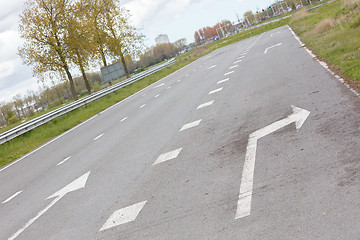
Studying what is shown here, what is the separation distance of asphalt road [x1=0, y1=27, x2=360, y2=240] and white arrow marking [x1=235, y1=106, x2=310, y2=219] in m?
0.03

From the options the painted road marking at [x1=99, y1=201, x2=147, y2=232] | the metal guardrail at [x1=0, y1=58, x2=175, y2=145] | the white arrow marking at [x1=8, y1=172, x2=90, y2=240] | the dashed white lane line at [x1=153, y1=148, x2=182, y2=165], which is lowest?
the painted road marking at [x1=99, y1=201, x2=147, y2=232]

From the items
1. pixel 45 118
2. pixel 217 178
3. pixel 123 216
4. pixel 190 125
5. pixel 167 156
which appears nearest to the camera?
pixel 123 216

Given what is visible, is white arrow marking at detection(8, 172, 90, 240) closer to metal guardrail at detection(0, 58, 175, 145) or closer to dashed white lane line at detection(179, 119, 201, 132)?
dashed white lane line at detection(179, 119, 201, 132)

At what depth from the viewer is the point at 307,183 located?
5227 millimetres

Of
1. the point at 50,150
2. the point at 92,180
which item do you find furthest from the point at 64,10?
the point at 92,180

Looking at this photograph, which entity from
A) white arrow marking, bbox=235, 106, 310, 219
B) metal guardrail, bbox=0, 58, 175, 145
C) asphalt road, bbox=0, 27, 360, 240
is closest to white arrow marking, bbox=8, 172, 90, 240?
asphalt road, bbox=0, 27, 360, 240

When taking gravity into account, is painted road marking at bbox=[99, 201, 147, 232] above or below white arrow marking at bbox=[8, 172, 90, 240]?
below

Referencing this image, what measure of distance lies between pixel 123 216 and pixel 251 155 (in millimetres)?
2325

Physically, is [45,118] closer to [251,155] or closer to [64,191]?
[64,191]

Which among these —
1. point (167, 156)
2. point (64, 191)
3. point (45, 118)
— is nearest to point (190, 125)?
point (167, 156)

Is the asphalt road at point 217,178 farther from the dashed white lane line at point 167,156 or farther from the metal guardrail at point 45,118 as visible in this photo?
the metal guardrail at point 45,118

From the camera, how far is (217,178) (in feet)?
21.0

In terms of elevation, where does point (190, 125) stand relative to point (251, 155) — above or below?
above

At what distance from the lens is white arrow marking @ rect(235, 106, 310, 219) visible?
5086mm
